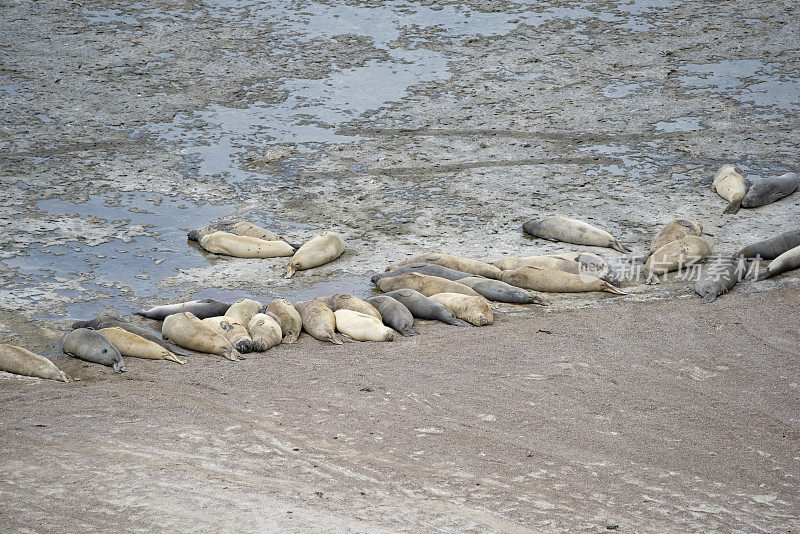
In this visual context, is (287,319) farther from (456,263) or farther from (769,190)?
(769,190)

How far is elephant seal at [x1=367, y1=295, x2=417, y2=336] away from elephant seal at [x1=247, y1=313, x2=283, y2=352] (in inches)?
29.4

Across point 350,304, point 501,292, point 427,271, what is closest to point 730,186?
point 501,292

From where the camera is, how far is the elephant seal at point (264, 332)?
18.3 ft

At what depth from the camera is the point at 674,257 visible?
6758mm

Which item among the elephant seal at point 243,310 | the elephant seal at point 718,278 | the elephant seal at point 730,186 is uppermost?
the elephant seal at point 730,186

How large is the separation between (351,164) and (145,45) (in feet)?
16.4

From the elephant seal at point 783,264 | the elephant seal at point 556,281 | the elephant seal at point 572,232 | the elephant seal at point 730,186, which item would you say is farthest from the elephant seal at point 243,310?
the elephant seal at point 730,186

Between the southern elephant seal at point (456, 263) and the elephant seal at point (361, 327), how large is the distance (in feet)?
3.21

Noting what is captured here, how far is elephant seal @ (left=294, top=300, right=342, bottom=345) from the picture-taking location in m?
5.75

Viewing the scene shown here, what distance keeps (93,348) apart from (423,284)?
244cm

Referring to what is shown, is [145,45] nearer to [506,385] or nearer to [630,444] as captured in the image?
[506,385]

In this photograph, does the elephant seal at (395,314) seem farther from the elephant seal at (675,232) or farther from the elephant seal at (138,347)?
the elephant seal at (675,232)

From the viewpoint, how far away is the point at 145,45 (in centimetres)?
1210

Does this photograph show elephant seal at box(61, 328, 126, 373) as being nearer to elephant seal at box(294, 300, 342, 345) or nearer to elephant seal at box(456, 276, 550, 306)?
elephant seal at box(294, 300, 342, 345)
